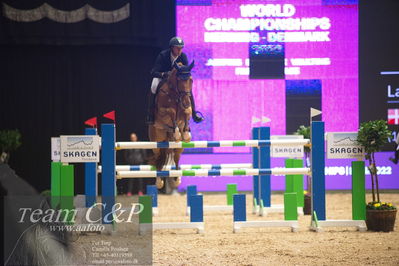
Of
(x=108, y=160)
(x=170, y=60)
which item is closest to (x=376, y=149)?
(x=170, y=60)

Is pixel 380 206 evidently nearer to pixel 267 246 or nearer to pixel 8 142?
pixel 267 246

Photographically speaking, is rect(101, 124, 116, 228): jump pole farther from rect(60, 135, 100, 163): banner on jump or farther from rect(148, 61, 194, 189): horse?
rect(148, 61, 194, 189): horse

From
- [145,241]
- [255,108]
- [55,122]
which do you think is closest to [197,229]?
[145,241]

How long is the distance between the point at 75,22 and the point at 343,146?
5961 millimetres

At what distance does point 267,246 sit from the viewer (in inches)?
198

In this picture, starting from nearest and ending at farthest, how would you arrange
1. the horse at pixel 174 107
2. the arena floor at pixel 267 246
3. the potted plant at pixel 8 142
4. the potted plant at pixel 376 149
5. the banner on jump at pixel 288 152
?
the arena floor at pixel 267 246 < the horse at pixel 174 107 < the potted plant at pixel 376 149 < the banner on jump at pixel 288 152 < the potted plant at pixel 8 142

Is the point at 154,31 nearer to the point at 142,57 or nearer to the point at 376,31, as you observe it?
the point at 142,57

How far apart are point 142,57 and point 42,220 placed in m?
8.77

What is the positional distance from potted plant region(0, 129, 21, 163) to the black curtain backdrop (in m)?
0.61

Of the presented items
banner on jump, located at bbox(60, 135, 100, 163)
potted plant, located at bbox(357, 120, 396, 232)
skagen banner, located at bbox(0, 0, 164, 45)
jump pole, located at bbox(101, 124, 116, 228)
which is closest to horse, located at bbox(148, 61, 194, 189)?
jump pole, located at bbox(101, 124, 116, 228)

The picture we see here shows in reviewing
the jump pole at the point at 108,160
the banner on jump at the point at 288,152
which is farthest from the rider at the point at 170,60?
the banner on jump at the point at 288,152

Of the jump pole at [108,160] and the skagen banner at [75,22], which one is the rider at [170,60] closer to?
the jump pole at [108,160]

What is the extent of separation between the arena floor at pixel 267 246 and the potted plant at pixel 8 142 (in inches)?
168

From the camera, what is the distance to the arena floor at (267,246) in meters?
4.29
